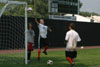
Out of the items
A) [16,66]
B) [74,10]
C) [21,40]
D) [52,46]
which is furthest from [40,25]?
[74,10]

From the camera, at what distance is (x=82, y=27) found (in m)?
31.0

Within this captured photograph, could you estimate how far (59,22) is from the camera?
91.0ft

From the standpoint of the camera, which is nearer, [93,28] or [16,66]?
[16,66]

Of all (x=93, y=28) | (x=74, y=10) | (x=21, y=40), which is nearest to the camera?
(x=21, y=40)

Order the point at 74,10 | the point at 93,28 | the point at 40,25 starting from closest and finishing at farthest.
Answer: the point at 40,25 → the point at 93,28 → the point at 74,10

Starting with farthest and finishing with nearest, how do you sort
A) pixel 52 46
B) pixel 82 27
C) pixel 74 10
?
pixel 74 10, pixel 82 27, pixel 52 46

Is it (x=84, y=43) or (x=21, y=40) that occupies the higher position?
(x=21, y=40)

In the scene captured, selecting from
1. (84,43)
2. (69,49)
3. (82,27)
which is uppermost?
(69,49)

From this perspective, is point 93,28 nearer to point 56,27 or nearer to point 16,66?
point 56,27

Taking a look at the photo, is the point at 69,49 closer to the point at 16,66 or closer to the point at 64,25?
the point at 16,66

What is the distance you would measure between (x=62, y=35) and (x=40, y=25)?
48.7ft

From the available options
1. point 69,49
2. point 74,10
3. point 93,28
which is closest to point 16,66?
point 69,49

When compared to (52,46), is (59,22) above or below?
above

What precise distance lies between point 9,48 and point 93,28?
15723 millimetres
